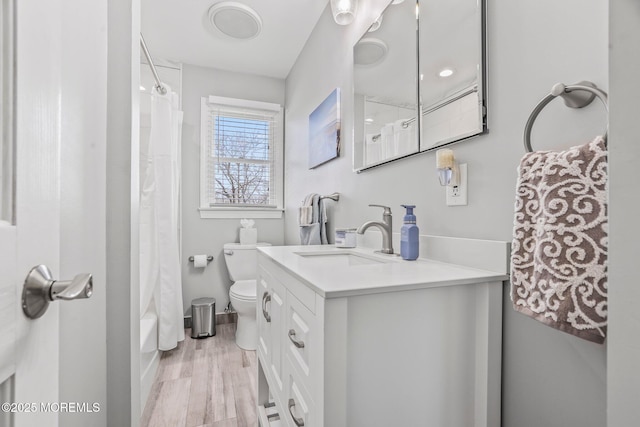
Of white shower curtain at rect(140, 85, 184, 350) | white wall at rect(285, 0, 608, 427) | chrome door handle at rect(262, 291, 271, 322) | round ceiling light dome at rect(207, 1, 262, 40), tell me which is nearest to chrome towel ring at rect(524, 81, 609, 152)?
white wall at rect(285, 0, 608, 427)

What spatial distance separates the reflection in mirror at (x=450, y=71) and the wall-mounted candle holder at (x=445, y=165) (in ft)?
0.26

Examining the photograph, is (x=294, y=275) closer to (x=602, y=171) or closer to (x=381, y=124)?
(x=602, y=171)

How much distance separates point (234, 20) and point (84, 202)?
6.11ft

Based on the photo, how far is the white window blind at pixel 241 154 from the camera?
2.80 metres

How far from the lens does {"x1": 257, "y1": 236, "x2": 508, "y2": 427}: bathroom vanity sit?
63 cm

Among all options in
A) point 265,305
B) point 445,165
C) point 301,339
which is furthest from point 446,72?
point 265,305

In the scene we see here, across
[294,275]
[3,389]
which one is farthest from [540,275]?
[3,389]

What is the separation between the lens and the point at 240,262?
260 cm

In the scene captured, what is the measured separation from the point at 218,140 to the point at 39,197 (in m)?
2.62

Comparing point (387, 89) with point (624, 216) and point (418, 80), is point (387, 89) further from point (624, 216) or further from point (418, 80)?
point (624, 216)

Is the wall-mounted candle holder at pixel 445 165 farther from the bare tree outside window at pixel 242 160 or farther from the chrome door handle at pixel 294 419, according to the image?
the bare tree outside window at pixel 242 160

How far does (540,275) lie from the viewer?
0.59 meters

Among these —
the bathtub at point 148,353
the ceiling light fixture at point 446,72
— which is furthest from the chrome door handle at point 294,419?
the ceiling light fixture at point 446,72

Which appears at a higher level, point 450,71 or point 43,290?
point 450,71
